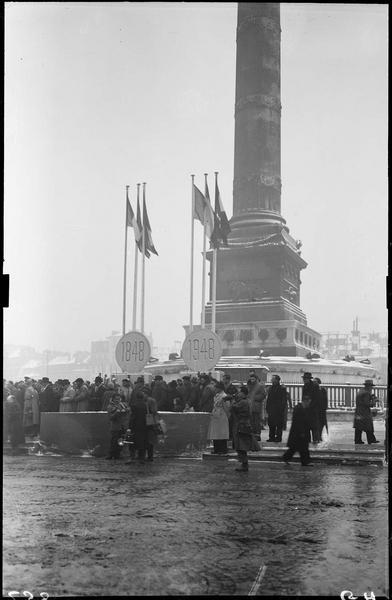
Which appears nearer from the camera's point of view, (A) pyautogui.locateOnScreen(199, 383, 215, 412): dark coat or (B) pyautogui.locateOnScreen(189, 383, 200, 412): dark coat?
(A) pyautogui.locateOnScreen(199, 383, 215, 412): dark coat

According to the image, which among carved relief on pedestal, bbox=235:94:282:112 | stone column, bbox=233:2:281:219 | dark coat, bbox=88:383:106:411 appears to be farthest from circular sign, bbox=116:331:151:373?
carved relief on pedestal, bbox=235:94:282:112

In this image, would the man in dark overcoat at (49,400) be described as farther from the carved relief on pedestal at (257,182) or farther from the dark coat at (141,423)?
the carved relief on pedestal at (257,182)

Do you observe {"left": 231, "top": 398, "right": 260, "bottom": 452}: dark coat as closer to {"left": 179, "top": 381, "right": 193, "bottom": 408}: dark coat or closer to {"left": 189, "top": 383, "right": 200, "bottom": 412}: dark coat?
{"left": 189, "top": 383, "right": 200, "bottom": 412}: dark coat

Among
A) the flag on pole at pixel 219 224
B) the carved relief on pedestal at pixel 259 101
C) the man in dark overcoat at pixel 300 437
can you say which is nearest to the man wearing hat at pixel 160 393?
the man in dark overcoat at pixel 300 437

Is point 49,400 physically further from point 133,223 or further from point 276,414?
point 133,223

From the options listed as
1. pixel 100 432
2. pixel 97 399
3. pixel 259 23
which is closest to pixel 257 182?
pixel 259 23

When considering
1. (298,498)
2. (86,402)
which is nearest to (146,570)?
(298,498)

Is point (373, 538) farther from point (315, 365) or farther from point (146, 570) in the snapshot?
point (315, 365)
